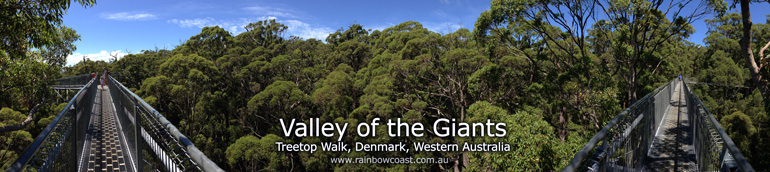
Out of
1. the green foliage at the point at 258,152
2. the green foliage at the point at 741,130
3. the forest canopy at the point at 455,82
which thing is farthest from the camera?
the green foliage at the point at 258,152

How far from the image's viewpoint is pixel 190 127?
23.2m

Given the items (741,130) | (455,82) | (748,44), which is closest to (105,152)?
(748,44)

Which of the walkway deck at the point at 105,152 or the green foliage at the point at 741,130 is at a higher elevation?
the walkway deck at the point at 105,152

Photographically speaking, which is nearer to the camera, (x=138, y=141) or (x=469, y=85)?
(x=138, y=141)

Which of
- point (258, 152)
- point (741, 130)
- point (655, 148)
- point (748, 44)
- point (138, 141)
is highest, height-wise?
point (748, 44)

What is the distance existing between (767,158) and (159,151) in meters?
21.8

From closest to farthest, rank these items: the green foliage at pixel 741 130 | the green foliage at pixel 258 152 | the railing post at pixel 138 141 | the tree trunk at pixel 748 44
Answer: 1. the railing post at pixel 138 141
2. the tree trunk at pixel 748 44
3. the green foliage at pixel 741 130
4. the green foliage at pixel 258 152

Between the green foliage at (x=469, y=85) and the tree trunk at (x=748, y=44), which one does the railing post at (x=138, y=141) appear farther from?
the green foliage at (x=469, y=85)

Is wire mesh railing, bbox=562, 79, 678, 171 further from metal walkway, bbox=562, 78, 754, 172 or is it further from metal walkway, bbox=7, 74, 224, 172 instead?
metal walkway, bbox=7, 74, 224, 172

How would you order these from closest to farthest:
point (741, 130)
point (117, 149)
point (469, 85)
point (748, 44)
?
point (117, 149) → point (748, 44) → point (469, 85) → point (741, 130)

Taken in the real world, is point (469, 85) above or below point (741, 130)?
above

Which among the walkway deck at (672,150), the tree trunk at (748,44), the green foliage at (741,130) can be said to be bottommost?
the green foliage at (741,130)

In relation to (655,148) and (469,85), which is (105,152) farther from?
(469,85)

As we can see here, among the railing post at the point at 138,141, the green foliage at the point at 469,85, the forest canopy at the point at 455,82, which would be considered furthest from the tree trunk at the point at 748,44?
the railing post at the point at 138,141
